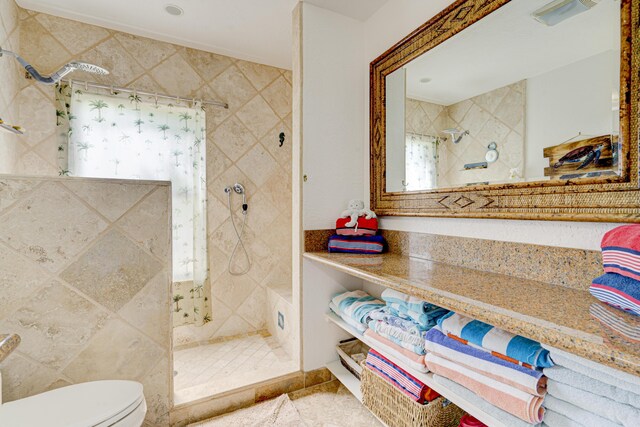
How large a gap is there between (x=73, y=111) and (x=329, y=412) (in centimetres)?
239

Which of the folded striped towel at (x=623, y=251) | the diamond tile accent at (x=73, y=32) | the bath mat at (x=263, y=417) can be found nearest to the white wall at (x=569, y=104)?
the folded striped towel at (x=623, y=251)

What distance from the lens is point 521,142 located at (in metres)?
0.95

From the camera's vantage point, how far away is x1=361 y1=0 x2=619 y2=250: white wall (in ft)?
2.72

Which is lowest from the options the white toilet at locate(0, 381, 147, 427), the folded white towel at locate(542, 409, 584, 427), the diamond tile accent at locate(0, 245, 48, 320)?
the white toilet at locate(0, 381, 147, 427)

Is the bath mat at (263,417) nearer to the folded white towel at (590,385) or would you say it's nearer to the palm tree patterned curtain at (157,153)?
the palm tree patterned curtain at (157,153)

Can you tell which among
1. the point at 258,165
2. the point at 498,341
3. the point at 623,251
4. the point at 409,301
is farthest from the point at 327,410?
the point at 258,165

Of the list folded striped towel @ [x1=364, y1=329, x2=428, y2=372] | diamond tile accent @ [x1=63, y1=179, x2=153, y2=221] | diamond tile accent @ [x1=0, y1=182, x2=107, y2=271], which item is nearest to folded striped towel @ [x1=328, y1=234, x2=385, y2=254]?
folded striped towel @ [x1=364, y1=329, x2=428, y2=372]

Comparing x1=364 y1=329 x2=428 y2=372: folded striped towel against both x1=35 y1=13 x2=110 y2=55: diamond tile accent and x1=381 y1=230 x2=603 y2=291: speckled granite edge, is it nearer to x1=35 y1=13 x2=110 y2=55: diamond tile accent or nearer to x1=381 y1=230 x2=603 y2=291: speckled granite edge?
x1=381 y1=230 x2=603 y2=291: speckled granite edge

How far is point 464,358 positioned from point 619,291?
1.38ft

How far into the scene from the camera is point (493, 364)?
0.77 m

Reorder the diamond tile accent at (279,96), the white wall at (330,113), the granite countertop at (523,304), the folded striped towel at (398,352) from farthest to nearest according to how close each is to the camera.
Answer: the diamond tile accent at (279,96) < the white wall at (330,113) < the folded striped towel at (398,352) < the granite countertop at (523,304)

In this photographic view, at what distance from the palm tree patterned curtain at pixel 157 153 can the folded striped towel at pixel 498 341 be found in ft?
5.93

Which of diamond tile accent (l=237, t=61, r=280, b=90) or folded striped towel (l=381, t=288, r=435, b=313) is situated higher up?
diamond tile accent (l=237, t=61, r=280, b=90)

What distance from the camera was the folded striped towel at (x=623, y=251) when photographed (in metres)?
0.60
